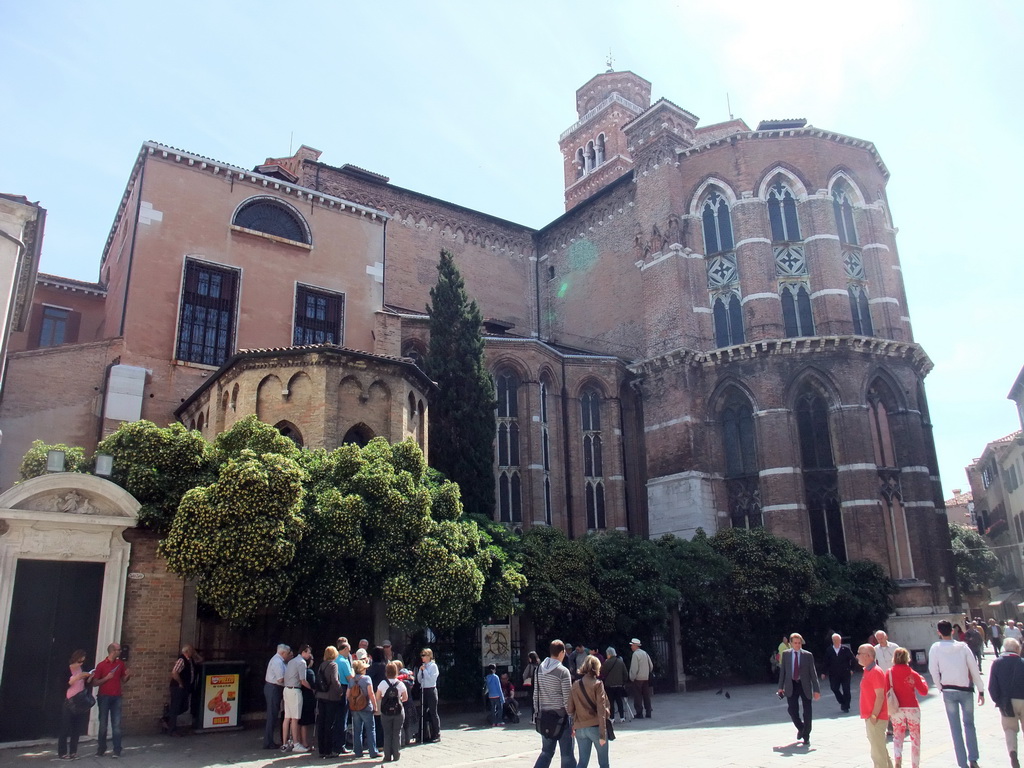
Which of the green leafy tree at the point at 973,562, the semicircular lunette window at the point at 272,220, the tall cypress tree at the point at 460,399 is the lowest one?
the green leafy tree at the point at 973,562

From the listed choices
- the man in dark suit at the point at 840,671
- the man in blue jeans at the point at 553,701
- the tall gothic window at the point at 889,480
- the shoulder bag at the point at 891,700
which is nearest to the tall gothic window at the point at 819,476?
the tall gothic window at the point at 889,480

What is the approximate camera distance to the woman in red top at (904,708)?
28.7 feet

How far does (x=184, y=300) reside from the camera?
24656 millimetres

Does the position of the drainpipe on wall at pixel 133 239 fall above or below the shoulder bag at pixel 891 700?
above

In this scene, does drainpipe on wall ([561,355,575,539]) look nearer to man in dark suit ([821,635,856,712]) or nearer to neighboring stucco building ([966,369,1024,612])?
man in dark suit ([821,635,856,712])

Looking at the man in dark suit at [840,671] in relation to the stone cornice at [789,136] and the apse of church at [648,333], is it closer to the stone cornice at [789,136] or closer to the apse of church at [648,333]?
the apse of church at [648,333]

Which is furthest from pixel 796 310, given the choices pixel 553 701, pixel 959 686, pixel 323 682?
pixel 553 701

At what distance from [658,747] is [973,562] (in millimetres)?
39724

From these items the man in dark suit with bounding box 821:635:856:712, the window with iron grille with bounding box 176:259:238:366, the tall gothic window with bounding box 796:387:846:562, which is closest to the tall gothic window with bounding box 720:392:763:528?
the tall gothic window with bounding box 796:387:846:562

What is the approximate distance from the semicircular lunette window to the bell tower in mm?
25308

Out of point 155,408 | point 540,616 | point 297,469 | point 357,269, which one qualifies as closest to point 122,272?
point 155,408

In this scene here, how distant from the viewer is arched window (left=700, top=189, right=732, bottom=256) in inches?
1224

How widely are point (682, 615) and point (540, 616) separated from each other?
5.19m

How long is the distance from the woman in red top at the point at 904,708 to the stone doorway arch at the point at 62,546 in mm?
11447
